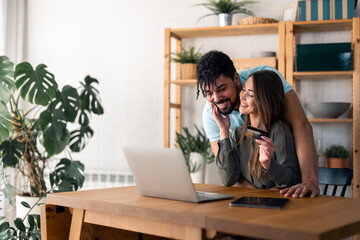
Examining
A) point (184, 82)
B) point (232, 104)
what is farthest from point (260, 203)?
point (184, 82)

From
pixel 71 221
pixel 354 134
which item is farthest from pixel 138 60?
pixel 71 221

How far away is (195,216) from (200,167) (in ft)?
7.77

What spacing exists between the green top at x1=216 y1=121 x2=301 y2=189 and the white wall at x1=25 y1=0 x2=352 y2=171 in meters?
1.96

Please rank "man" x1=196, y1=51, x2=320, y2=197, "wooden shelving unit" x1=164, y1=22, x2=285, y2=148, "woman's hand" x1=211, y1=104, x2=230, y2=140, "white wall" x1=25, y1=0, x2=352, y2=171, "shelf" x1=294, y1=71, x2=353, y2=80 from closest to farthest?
1. "man" x1=196, y1=51, x2=320, y2=197
2. "woman's hand" x1=211, y1=104, x2=230, y2=140
3. "shelf" x1=294, y1=71, x2=353, y2=80
4. "wooden shelving unit" x1=164, y1=22, x2=285, y2=148
5. "white wall" x1=25, y1=0, x2=352, y2=171

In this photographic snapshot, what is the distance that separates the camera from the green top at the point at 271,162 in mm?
1878

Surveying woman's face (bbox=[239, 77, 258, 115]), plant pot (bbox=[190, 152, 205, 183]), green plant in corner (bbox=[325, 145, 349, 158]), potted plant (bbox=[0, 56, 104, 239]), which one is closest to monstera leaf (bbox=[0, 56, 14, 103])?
potted plant (bbox=[0, 56, 104, 239])

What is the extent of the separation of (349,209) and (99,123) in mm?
3278

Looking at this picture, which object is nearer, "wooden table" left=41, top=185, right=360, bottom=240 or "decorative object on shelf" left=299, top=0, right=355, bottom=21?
"wooden table" left=41, top=185, right=360, bottom=240

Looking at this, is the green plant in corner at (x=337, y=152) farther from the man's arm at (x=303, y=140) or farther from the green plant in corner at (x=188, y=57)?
the man's arm at (x=303, y=140)

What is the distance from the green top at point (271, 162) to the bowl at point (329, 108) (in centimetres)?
149

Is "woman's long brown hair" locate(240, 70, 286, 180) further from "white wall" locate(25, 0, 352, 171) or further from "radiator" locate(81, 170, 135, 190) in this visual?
"radiator" locate(81, 170, 135, 190)

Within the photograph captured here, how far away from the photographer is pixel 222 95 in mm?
2189

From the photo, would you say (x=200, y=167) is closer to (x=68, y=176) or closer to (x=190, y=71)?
(x=190, y=71)

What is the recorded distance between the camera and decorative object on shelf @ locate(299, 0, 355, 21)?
3.41 meters
